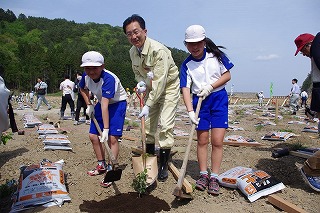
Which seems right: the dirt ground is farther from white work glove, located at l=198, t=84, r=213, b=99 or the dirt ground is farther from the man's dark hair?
the man's dark hair

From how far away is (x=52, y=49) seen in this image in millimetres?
62719

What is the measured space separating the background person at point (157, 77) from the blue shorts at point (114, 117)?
1.31 ft

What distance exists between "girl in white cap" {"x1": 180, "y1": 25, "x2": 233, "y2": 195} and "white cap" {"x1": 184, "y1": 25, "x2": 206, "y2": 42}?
1.4 inches

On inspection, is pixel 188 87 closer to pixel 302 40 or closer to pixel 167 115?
pixel 167 115

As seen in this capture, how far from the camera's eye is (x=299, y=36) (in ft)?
11.0

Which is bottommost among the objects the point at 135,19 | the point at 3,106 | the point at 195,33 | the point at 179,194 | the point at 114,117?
the point at 179,194

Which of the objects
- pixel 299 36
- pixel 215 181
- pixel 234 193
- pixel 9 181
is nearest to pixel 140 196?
pixel 215 181

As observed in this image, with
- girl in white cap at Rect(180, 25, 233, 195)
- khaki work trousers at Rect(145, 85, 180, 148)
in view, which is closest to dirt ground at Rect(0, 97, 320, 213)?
girl in white cap at Rect(180, 25, 233, 195)

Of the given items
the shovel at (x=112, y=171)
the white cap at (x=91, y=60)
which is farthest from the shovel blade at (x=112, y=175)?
the white cap at (x=91, y=60)

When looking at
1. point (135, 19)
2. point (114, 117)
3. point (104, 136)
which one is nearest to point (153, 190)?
point (104, 136)

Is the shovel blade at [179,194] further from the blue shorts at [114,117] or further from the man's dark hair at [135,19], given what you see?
the man's dark hair at [135,19]

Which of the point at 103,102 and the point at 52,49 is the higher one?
the point at 52,49

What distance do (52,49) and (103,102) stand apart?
64.4 m

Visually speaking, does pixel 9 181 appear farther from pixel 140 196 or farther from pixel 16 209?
pixel 140 196
